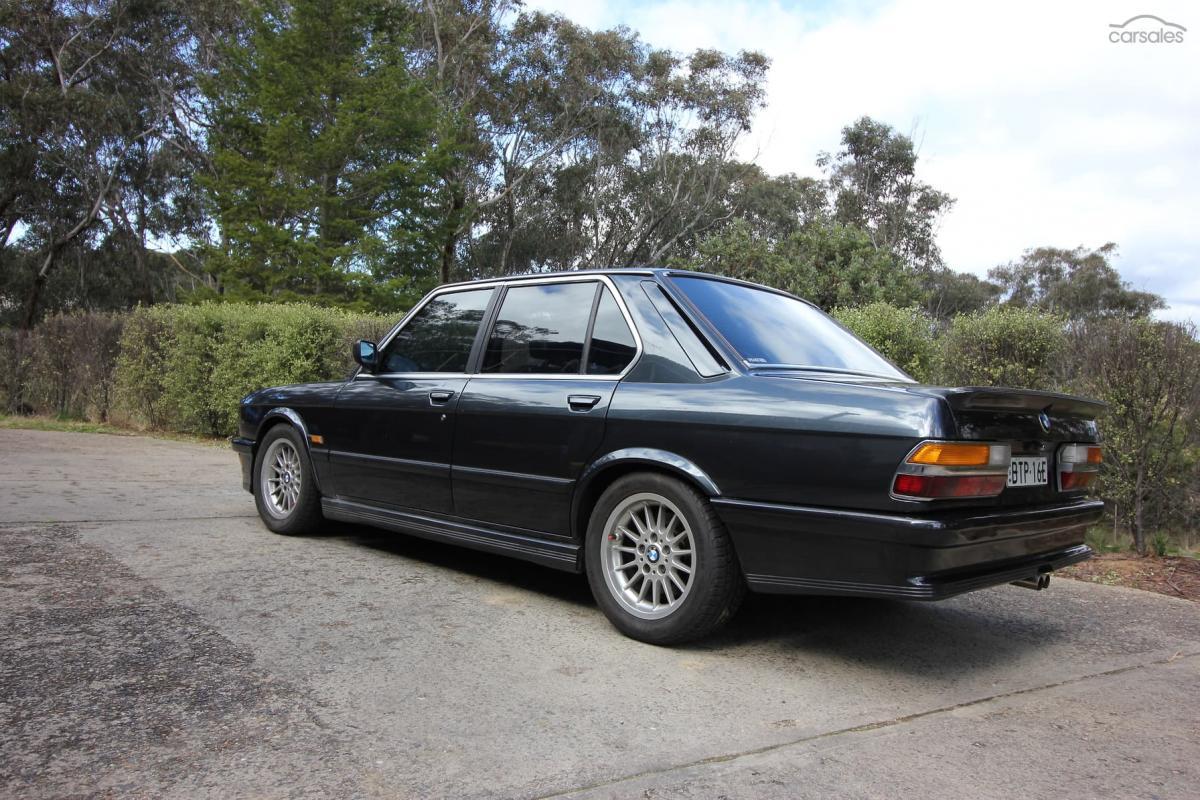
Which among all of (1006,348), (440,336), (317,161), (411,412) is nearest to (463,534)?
(411,412)

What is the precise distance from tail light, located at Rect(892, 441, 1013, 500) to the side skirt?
60.9 inches

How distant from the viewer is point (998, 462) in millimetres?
3191

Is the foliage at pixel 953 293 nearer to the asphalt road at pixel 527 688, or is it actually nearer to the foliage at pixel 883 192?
the foliage at pixel 883 192

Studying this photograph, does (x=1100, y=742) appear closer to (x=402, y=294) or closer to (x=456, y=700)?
(x=456, y=700)

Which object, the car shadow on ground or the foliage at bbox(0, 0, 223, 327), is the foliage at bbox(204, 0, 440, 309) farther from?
the car shadow on ground

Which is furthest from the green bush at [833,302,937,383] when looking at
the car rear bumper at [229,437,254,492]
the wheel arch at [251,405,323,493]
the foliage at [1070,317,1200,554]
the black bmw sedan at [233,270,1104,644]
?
the car rear bumper at [229,437,254,492]

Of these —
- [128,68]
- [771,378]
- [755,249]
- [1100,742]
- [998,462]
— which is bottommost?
[1100,742]

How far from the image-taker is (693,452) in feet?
11.3

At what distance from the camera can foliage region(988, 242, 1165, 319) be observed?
156 feet

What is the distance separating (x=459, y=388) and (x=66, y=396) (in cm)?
1418

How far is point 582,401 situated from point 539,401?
0.27 metres

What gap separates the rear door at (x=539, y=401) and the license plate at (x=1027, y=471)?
162 centimetres

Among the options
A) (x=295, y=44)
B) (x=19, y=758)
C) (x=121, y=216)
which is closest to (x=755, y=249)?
(x=295, y=44)

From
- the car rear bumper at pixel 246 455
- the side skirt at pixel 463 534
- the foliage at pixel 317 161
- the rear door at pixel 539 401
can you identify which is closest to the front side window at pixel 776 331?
the rear door at pixel 539 401
